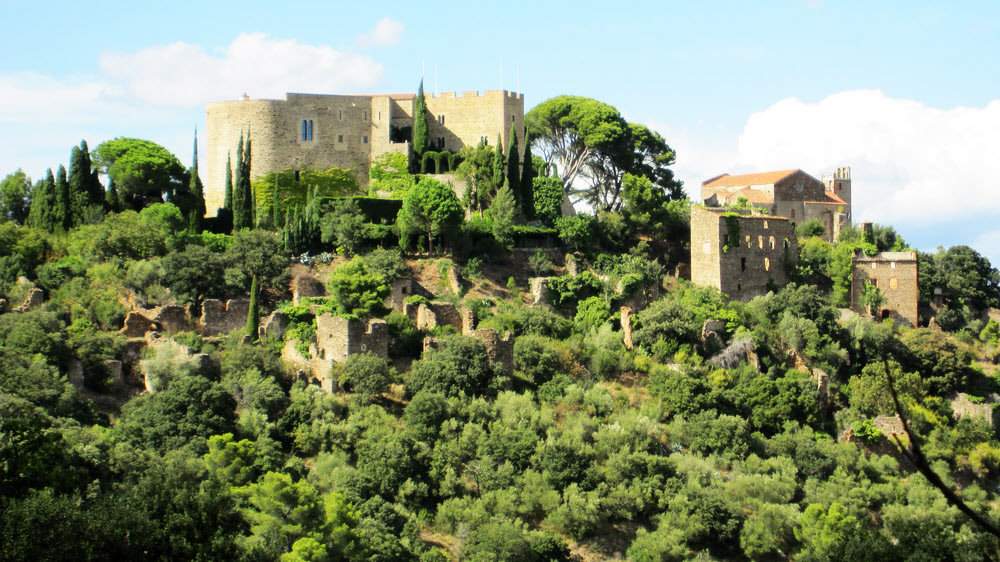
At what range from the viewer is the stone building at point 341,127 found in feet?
154

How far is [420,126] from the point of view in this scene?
4856 cm

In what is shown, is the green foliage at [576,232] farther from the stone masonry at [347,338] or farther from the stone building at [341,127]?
the stone masonry at [347,338]

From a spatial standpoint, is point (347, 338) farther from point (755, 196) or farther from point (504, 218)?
point (755, 196)

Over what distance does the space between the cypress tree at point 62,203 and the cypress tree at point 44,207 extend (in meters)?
0.21

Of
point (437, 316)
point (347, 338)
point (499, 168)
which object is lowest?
point (347, 338)

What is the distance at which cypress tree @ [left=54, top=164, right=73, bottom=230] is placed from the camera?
130 ft

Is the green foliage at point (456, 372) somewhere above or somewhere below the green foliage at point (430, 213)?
below

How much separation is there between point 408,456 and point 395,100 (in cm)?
2517

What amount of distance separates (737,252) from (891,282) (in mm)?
6775

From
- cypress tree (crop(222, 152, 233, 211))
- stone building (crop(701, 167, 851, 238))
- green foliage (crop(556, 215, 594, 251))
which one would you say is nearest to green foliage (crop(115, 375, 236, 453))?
cypress tree (crop(222, 152, 233, 211))

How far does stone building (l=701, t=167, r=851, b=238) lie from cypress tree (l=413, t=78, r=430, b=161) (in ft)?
43.2

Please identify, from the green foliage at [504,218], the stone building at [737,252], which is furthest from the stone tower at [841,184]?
the green foliage at [504,218]

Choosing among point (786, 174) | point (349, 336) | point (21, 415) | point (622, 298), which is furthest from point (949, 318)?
point (21, 415)

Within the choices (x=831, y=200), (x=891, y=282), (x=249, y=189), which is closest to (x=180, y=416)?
(x=249, y=189)
